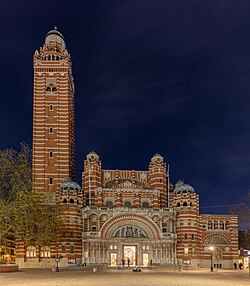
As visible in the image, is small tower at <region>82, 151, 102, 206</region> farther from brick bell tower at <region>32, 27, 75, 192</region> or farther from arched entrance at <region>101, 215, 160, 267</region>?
arched entrance at <region>101, 215, 160, 267</region>

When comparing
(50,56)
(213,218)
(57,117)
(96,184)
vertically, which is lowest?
(213,218)

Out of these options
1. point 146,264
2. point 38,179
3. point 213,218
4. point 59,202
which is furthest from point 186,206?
point 38,179

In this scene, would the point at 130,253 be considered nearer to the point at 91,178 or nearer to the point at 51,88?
the point at 91,178

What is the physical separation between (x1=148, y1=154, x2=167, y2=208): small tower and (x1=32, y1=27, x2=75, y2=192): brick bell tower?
1791cm

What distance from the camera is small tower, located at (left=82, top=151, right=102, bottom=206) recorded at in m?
94.1

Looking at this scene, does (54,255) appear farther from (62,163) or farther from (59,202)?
(62,163)

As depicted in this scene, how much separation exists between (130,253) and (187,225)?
12621 mm

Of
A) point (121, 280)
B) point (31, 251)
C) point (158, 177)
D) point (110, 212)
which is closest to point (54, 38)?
point (158, 177)

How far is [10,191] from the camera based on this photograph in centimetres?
5956

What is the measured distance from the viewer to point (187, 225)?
91.2 meters

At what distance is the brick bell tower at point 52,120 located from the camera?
97188 mm

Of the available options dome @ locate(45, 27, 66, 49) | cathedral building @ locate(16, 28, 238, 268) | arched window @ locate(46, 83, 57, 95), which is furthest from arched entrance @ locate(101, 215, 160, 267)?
dome @ locate(45, 27, 66, 49)

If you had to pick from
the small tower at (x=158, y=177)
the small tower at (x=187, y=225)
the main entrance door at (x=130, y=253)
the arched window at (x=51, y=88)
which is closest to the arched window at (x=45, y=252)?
the main entrance door at (x=130, y=253)

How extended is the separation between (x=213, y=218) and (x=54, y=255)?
108 feet
